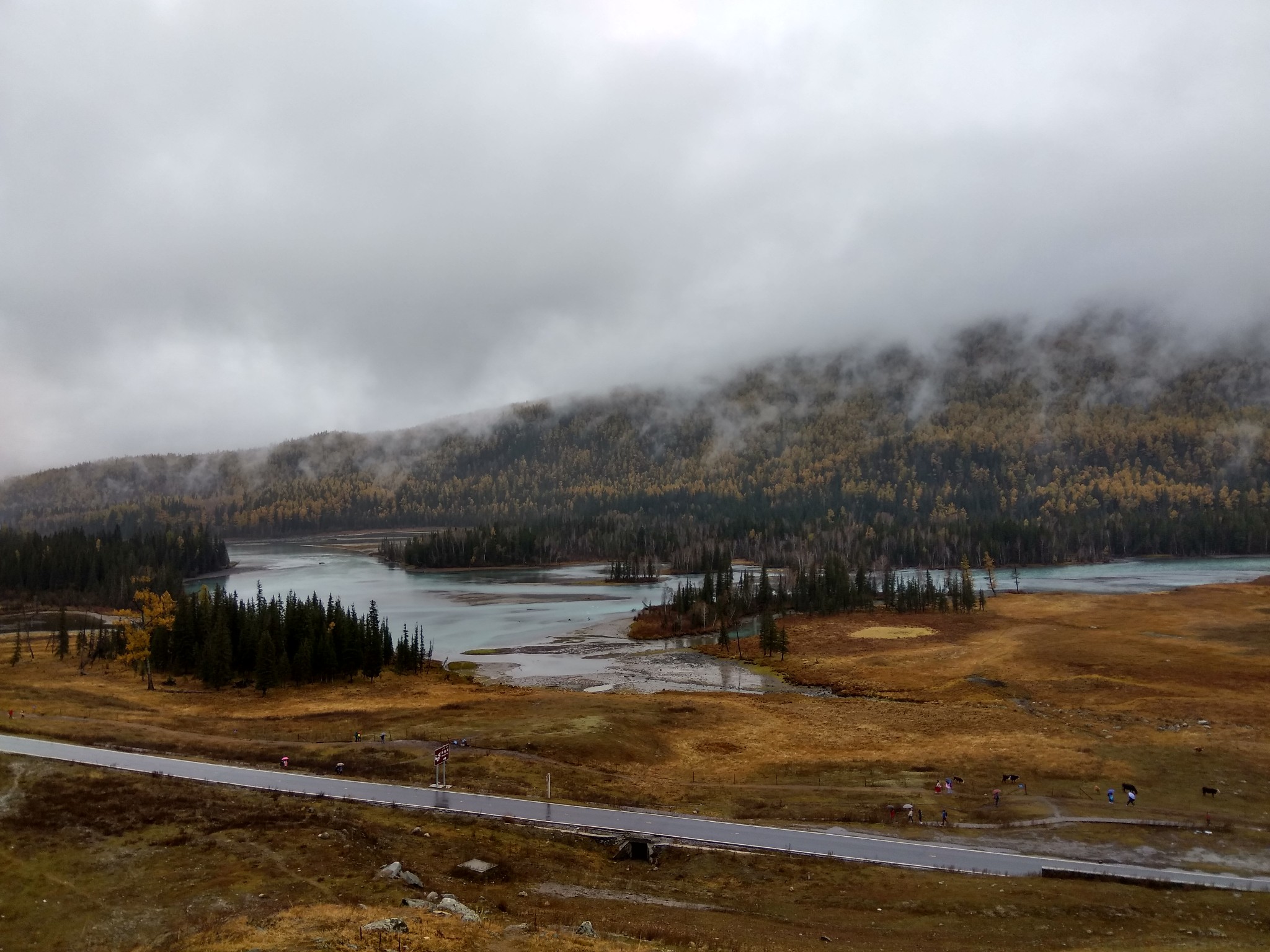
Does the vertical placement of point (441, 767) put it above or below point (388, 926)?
below

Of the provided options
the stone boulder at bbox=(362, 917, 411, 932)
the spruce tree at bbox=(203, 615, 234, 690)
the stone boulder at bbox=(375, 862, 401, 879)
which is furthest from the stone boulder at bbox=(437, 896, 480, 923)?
the spruce tree at bbox=(203, 615, 234, 690)

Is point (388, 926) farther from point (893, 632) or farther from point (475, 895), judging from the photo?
point (893, 632)

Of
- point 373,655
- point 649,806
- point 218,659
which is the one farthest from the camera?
point 373,655

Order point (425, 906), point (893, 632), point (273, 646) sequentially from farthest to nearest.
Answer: point (893, 632) < point (273, 646) < point (425, 906)

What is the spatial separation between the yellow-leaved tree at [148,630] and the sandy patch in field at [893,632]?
112542 millimetres

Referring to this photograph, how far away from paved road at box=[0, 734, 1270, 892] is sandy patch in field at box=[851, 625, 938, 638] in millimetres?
102522

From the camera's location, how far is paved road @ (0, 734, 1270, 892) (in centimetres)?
3875

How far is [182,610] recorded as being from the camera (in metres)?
111

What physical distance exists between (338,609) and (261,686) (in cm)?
1863

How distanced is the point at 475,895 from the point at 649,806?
16198mm

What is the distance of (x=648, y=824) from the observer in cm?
4553

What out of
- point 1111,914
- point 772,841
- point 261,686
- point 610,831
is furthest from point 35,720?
point 1111,914

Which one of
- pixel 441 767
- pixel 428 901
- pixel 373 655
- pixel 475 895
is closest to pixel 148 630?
pixel 373 655

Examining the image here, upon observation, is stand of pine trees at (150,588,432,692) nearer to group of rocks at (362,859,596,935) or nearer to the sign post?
the sign post
